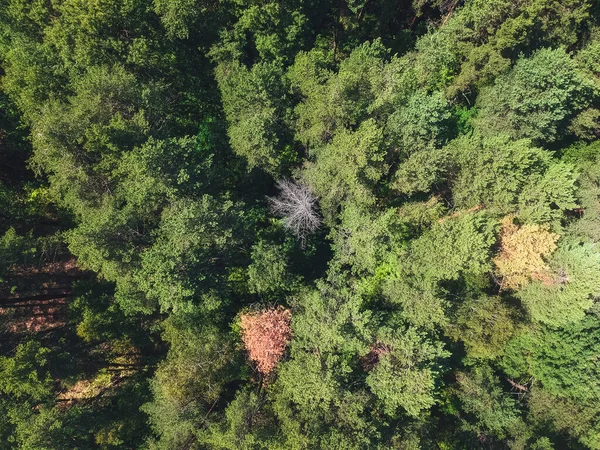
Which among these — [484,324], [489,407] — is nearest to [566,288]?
[484,324]

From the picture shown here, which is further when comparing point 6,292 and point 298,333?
point 6,292

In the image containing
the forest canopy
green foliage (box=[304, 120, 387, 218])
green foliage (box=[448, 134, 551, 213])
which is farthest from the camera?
green foliage (box=[448, 134, 551, 213])

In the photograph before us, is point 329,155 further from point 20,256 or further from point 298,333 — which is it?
point 20,256

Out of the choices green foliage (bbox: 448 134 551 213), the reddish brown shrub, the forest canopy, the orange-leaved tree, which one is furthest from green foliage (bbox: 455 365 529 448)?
the reddish brown shrub

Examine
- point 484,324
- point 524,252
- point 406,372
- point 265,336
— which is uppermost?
point 265,336

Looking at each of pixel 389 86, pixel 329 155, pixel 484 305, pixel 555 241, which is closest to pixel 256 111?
pixel 329 155

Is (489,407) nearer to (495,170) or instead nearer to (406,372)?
(406,372)

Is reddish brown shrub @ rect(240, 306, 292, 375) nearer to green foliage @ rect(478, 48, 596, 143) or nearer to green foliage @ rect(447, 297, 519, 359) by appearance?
green foliage @ rect(447, 297, 519, 359)
